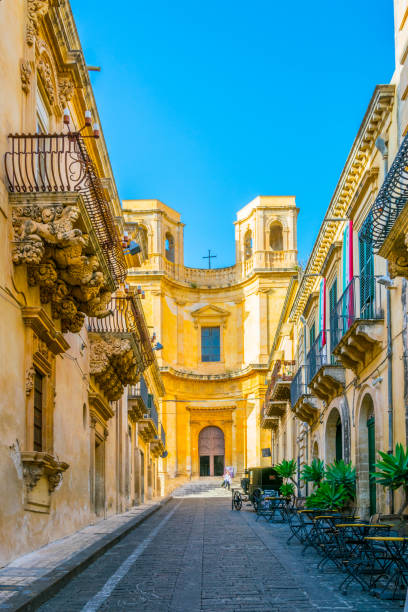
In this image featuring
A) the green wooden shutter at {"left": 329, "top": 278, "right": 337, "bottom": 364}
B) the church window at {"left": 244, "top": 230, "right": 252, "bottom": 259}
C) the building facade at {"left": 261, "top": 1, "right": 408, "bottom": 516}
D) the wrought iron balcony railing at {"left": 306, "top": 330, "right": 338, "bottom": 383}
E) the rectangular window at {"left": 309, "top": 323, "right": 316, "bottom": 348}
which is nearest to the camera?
the building facade at {"left": 261, "top": 1, "right": 408, "bottom": 516}

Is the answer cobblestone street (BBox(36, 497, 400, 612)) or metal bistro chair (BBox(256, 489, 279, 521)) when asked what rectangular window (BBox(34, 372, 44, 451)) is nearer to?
cobblestone street (BBox(36, 497, 400, 612))

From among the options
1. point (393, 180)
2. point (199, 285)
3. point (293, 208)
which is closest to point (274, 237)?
point (293, 208)

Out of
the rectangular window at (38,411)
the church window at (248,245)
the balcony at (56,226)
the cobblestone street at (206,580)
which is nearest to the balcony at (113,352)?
the cobblestone street at (206,580)

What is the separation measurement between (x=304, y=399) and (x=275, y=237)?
31.5 metres

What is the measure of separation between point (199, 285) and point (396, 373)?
4360 centimetres

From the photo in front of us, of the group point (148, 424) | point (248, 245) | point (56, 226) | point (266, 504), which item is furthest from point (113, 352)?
point (248, 245)

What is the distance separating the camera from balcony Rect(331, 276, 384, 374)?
580 inches

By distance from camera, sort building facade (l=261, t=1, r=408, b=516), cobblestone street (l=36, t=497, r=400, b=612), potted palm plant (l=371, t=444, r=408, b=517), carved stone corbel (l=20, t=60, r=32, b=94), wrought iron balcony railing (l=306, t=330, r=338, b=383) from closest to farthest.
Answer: cobblestone street (l=36, t=497, r=400, b=612) < carved stone corbel (l=20, t=60, r=32, b=94) < potted palm plant (l=371, t=444, r=408, b=517) < building facade (l=261, t=1, r=408, b=516) < wrought iron balcony railing (l=306, t=330, r=338, b=383)

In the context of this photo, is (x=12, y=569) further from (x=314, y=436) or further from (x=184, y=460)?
(x=184, y=460)

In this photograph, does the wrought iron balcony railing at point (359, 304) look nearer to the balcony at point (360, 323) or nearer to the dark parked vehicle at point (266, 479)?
the balcony at point (360, 323)

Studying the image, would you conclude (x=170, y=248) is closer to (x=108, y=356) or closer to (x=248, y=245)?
(x=248, y=245)

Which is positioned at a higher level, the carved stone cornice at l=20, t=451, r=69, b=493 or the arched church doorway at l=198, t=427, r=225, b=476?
the carved stone cornice at l=20, t=451, r=69, b=493

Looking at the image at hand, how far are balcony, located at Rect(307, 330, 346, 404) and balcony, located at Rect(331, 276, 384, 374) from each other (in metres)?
1.37

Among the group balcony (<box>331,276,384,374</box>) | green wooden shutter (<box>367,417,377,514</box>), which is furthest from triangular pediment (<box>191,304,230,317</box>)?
green wooden shutter (<box>367,417,377,514</box>)
